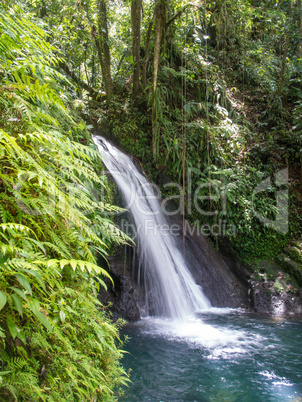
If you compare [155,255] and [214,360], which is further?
[155,255]

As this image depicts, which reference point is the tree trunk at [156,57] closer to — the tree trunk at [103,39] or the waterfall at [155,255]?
the waterfall at [155,255]

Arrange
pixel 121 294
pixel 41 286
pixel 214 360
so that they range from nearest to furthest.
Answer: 1. pixel 41 286
2. pixel 214 360
3. pixel 121 294

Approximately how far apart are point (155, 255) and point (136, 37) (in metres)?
6.09

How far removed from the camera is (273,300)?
6.39 meters

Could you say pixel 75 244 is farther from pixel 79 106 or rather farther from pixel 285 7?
pixel 285 7

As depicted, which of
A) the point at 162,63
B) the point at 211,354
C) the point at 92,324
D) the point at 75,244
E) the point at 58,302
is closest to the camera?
the point at 58,302

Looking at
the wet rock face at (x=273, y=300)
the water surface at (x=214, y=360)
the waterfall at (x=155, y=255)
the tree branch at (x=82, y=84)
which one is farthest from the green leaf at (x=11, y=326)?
the tree branch at (x=82, y=84)

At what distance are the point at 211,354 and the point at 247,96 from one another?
9.45 metres

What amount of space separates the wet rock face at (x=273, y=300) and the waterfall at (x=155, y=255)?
1.16 metres

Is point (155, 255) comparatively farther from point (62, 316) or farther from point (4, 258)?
point (4, 258)

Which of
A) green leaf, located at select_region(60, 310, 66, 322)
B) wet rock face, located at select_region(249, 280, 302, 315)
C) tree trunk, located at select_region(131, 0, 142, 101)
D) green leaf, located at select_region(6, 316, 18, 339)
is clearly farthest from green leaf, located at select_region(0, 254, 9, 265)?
tree trunk, located at select_region(131, 0, 142, 101)

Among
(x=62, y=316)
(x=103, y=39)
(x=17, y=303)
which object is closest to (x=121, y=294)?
(x=62, y=316)

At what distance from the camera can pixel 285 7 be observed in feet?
40.6

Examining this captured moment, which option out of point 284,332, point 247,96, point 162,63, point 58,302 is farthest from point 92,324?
point 247,96
